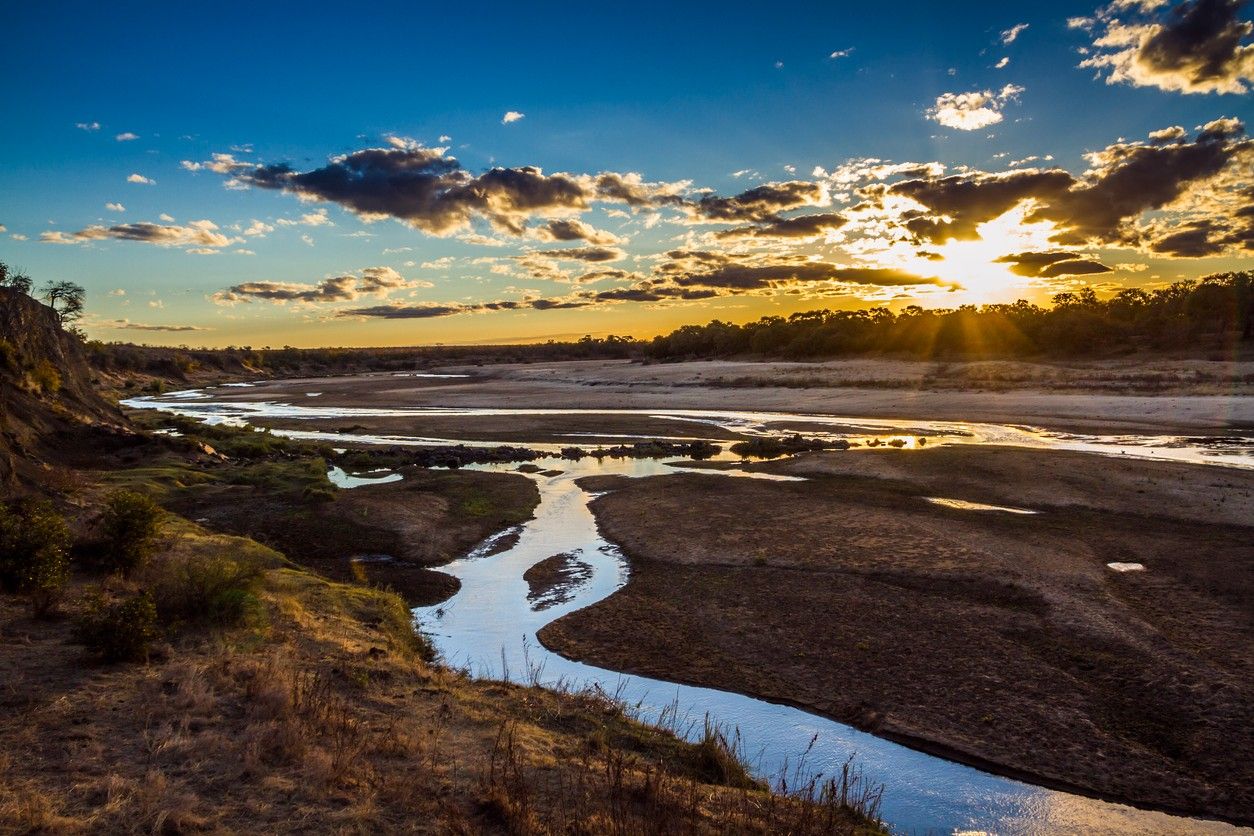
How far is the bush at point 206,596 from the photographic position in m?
12.2

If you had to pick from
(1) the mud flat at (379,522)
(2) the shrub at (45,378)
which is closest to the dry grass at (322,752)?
(1) the mud flat at (379,522)

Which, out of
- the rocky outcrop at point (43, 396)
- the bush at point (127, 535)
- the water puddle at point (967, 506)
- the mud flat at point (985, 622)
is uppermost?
the rocky outcrop at point (43, 396)

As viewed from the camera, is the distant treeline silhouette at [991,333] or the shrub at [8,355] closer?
the shrub at [8,355]

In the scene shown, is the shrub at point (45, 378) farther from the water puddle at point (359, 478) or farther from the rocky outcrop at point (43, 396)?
the water puddle at point (359, 478)

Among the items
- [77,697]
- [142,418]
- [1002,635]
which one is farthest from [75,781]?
[142,418]

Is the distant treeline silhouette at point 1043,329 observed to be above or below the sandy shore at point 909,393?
above

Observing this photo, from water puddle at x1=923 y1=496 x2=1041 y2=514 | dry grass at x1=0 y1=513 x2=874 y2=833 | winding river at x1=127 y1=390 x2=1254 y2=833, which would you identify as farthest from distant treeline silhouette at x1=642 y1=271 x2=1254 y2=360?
dry grass at x1=0 y1=513 x2=874 y2=833

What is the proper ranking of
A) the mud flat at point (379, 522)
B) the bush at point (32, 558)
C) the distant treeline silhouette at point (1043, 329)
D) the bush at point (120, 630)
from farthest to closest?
1. the distant treeline silhouette at point (1043, 329)
2. the mud flat at point (379, 522)
3. the bush at point (32, 558)
4. the bush at point (120, 630)

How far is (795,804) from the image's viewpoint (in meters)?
8.30

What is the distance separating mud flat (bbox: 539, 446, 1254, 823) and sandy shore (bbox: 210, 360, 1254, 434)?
2772cm

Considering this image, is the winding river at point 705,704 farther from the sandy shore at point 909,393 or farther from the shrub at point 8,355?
the sandy shore at point 909,393

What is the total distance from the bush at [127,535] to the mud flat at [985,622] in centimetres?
796

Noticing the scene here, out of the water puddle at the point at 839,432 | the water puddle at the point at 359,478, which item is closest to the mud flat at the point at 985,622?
the water puddle at the point at 839,432

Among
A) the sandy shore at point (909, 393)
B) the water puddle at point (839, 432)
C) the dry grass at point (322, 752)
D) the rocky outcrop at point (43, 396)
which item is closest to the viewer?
the dry grass at point (322, 752)
